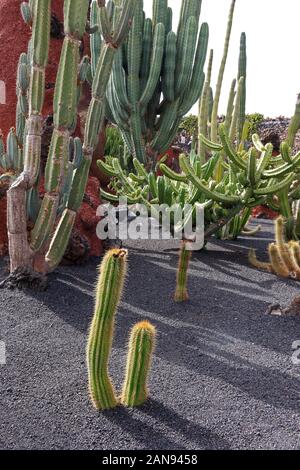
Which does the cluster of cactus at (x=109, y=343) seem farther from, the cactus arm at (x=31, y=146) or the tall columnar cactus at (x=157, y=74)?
the tall columnar cactus at (x=157, y=74)

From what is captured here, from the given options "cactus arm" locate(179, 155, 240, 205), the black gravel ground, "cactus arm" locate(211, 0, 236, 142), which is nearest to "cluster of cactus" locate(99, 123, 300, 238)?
"cactus arm" locate(179, 155, 240, 205)

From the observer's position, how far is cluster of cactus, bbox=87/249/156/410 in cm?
186

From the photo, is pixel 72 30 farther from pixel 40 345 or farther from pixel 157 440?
pixel 157 440

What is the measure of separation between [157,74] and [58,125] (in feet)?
9.70

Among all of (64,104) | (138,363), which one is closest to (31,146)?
(64,104)

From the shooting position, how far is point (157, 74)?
224 inches

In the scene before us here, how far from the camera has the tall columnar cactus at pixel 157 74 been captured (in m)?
5.67

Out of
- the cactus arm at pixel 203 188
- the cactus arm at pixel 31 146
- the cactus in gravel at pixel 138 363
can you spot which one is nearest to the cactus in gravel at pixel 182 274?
the cactus arm at pixel 203 188

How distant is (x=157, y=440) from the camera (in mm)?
1777

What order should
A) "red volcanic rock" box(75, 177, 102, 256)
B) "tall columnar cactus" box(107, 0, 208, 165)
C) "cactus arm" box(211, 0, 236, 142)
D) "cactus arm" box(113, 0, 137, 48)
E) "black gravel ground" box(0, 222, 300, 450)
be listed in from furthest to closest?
1. "tall columnar cactus" box(107, 0, 208, 165)
2. "cactus arm" box(211, 0, 236, 142)
3. "red volcanic rock" box(75, 177, 102, 256)
4. "cactus arm" box(113, 0, 137, 48)
5. "black gravel ground" box(0, 222, 300, 450)

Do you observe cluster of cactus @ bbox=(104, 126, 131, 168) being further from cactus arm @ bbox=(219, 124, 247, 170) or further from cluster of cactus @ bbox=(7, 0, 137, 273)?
cluster of cactus @ bbox=(7, 0, 137, 273)

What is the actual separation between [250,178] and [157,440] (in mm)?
2290

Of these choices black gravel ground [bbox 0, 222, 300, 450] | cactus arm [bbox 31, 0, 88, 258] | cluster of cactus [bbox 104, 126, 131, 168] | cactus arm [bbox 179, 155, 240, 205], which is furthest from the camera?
cluster of cactus [bbox 104, 126, 131, 168]

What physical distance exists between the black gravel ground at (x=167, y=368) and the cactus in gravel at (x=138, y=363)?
0.20 feet
